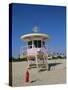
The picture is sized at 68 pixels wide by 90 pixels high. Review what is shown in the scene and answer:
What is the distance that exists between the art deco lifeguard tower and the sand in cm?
5

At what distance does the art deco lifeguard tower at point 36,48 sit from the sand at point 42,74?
0.16 feet

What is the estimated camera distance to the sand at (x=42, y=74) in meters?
2.38

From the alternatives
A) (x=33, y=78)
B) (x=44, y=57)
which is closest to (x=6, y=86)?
(x=33, y=78)

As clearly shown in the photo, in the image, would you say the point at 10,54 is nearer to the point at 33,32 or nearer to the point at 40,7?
the point at 33,32

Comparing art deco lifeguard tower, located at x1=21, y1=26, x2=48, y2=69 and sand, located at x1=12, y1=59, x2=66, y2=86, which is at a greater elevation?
art deco lifeguard tower, located at x1=21, y1=26, x2=48, y2=69

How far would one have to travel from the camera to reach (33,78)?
242 cm

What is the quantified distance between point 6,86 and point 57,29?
606 mm

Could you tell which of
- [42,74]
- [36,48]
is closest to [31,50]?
[36,48]

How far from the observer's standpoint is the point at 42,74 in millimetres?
2443

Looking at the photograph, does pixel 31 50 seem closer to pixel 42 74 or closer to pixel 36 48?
pixel 36 48

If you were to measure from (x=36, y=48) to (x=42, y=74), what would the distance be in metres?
0.21

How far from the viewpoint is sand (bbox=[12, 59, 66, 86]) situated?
2.38m

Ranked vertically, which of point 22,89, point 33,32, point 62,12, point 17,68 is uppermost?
point 62,12

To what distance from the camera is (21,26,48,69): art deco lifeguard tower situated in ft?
7.93
